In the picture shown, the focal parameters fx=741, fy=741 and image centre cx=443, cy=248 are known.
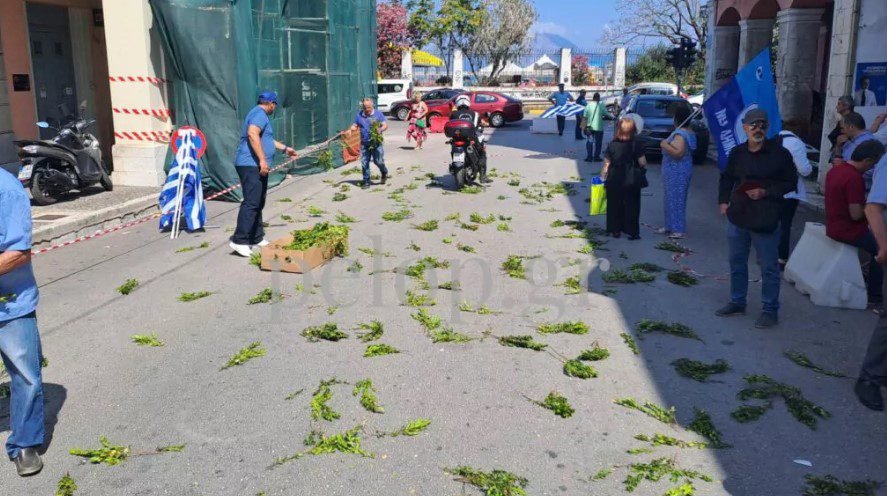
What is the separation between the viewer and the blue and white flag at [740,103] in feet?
27.0

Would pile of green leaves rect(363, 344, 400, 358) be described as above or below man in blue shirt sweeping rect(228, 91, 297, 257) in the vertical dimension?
below

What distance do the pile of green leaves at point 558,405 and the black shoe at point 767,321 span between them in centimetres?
246

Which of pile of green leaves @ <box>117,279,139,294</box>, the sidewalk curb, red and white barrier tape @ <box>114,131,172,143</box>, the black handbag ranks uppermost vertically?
red and white barrier tape @ <box>114,131,172,143</box>

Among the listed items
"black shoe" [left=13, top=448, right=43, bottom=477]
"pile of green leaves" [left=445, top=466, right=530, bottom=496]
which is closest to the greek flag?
"pile of green leaves" [left=445, top=466, right=530, bottom=496]

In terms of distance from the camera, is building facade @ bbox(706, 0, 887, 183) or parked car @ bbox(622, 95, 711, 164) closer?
building facade @ bbox(706, 0, 887, 183)

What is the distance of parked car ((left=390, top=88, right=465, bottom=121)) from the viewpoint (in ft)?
112

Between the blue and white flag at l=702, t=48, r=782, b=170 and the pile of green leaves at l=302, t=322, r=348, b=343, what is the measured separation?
465cm

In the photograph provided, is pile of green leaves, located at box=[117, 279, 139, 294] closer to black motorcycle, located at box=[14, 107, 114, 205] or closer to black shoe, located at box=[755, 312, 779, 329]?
black motorcycle, located at box=[14, 107, 114, 205]

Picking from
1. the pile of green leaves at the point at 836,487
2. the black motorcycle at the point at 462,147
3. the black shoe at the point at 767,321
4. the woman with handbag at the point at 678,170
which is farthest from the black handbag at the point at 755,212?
the black motorcycle at the point at 462,147

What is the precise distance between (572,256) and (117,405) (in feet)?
18.8

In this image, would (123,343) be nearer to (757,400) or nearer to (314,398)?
(314,398)

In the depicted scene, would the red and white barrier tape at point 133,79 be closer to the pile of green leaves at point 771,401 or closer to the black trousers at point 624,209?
the black trousers at point 624,209

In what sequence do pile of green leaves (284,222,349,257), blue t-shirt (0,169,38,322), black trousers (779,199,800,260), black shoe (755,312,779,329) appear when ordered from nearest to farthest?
blue t-shirt (0,169,38,322)
black shoe (755,312,779,329)
black trousers (779,199,800,260)
pile of green leaves (284,222,349,257)

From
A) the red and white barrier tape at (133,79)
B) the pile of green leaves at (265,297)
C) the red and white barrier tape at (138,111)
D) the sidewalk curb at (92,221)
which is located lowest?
the pile of green leaves at (265,297)
